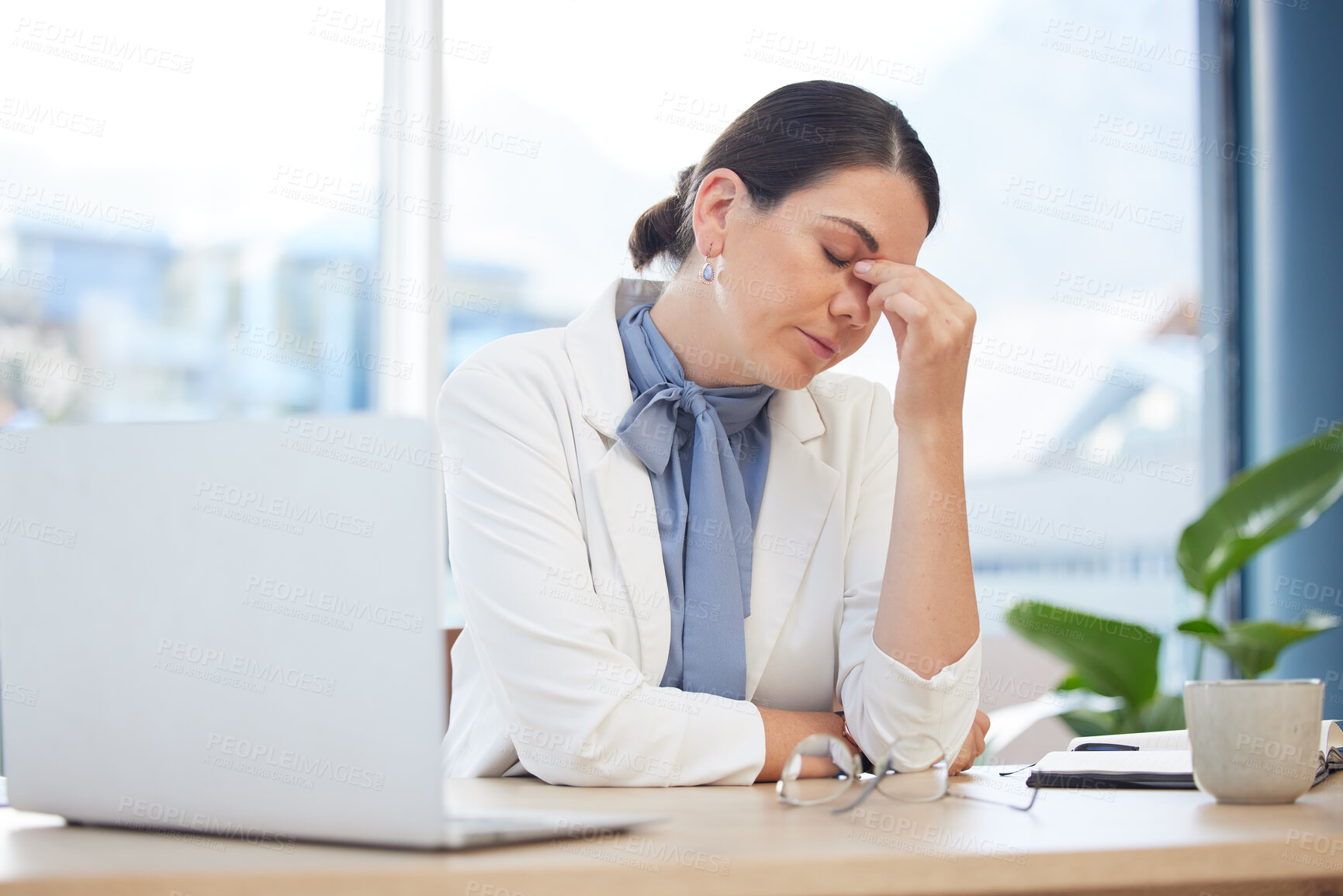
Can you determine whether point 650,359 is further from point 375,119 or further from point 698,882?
point 375,119

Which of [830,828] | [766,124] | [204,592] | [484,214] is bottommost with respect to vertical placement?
[830,828]

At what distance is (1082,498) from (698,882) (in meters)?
3.47

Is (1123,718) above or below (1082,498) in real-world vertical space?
below

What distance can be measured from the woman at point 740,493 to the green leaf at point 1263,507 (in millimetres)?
1766

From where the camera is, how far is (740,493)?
1.49 m

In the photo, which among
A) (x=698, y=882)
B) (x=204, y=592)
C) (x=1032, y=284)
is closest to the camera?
(x=698, y=882)

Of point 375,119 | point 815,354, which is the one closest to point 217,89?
point 375,119

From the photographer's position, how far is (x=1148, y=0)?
386 centimetres

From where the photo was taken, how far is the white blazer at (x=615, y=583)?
3.59 feet

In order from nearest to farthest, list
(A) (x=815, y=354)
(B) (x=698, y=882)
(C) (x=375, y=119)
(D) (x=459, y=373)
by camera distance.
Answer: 1. (B) (x=698, y=882)
2. (D) (x=459, y=373)
3. (A) (x=815, y=354)
4. (C) (x=375, y=119)
